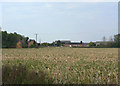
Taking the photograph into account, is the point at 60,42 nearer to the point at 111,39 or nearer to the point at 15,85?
the point at 111,39

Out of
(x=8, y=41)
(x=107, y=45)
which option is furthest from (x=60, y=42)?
(x=8, y=41)

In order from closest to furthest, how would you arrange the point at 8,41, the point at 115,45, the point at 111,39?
the point at 8,41
the point at 115,45
the point at 111,39

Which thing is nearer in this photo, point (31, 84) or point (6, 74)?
point (31, 84)

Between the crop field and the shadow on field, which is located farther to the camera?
the crop field

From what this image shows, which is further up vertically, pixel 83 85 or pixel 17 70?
pixel 17 70

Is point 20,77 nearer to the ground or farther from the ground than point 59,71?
farther from the ground

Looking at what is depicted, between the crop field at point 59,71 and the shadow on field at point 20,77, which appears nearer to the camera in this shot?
the shadow on field at point 20,77

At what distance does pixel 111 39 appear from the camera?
A: 94312 millimetres

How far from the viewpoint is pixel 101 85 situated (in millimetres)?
6027

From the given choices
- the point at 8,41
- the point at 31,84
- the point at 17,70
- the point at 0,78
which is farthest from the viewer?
the point at 8,41

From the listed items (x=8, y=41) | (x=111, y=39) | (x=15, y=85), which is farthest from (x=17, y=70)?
(x=111, y=39)

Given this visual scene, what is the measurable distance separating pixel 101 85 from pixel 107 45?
82305 millimetres

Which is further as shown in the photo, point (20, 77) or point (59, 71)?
point (59, 71)

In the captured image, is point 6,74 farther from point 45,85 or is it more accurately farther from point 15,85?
point 45,85
